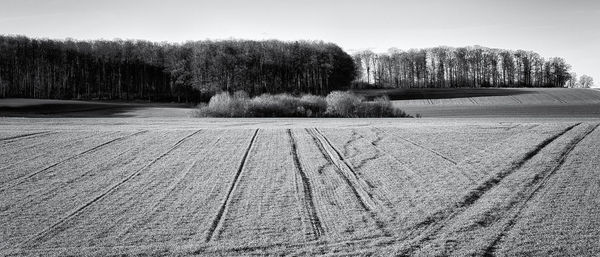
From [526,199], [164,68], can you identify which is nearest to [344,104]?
[526,199]

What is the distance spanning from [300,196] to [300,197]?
0.28 ft

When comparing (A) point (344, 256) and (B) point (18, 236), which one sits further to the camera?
(B) point (18, 236)

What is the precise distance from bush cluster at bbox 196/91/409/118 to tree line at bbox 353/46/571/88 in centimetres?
6793

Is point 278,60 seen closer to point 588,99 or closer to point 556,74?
point 588,99

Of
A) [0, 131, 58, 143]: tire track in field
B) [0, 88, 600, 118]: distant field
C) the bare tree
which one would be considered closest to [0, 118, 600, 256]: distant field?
[0, 131, 58, 143]: tire track in field

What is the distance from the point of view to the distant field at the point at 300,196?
8.42 meters

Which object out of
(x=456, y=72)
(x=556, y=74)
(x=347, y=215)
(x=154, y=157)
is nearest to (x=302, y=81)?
(x=456, y=72)

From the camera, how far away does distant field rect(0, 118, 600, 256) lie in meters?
8.42

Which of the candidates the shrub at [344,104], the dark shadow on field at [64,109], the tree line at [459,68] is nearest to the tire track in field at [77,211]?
the shrub at [344,104]

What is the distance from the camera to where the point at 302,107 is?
48031mm

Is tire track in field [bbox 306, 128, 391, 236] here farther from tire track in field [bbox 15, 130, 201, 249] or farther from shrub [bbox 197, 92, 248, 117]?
shrub [bbox 197, 92, 248, 117]

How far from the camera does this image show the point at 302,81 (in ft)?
302

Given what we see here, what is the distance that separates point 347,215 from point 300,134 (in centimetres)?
1228

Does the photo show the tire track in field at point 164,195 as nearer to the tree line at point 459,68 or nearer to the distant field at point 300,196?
the distant field at point 300,196
